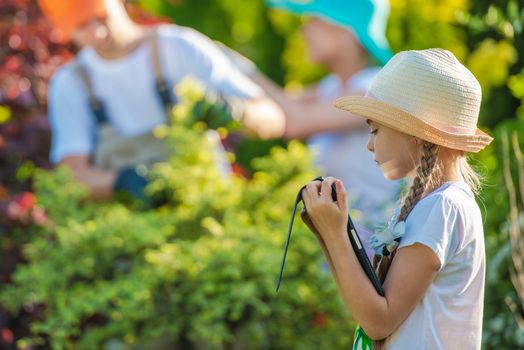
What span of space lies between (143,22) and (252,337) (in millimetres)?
2279

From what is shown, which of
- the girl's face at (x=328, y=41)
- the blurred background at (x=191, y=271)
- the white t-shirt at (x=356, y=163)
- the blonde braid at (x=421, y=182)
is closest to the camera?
the blonde braid at (x=421, y=182)

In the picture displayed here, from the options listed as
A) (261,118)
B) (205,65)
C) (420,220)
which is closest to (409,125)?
(420,220)

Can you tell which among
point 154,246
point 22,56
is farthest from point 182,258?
point 22,56

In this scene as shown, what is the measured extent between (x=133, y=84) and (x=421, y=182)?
2659 millimetres

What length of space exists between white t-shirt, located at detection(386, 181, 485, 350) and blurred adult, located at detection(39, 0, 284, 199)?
2.46 m

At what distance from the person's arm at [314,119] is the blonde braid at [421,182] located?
280 centimetres

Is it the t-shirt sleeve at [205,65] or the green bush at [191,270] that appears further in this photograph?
the t-shirt sleeve at [205,65]

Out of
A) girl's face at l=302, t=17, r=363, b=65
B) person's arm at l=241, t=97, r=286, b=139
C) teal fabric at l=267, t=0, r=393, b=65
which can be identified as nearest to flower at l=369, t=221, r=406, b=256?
person's arm at l=241, t=97, r=286, b=139

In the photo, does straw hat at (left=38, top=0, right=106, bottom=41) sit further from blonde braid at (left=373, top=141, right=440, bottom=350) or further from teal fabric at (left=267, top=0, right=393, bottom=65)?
blonde braid at (left=373, top=141, right=440, bottom=350)

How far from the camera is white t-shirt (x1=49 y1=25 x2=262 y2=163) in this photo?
4859 mm

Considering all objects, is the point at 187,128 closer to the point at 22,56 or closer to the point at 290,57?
the point at 22,56

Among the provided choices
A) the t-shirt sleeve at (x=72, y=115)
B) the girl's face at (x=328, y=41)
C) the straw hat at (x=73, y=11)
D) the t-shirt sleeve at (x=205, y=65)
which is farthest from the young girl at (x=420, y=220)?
the girl's face at (x=328, y=41)

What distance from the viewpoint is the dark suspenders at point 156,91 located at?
15.9 ft

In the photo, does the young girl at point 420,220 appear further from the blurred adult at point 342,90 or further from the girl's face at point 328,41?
the girl's face at point 328,41
